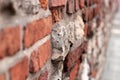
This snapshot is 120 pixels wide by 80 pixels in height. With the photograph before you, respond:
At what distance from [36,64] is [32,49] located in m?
0.05

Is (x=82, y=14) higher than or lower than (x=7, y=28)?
lower

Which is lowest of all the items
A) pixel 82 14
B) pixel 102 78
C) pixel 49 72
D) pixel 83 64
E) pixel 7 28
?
pixel 102 78

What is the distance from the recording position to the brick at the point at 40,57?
0.73 metres

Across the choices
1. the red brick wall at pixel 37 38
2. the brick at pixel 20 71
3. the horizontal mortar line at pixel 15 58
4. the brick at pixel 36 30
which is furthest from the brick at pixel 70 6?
the brick at pixel 20 71

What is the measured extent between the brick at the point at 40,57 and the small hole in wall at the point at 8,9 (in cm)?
17

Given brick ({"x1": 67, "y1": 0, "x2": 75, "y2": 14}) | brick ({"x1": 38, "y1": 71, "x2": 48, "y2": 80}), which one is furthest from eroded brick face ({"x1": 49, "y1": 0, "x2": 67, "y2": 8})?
brick ({"x1": 38, "y1": 71, "x2": 48, "y2": 80})

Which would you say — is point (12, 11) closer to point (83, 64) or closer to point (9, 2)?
point (9, 2)

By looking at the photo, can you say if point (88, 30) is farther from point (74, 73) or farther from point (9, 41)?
point (9, 41)

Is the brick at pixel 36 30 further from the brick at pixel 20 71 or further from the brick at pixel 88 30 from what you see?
the brick at pixel 88 30

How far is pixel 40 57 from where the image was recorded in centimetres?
79

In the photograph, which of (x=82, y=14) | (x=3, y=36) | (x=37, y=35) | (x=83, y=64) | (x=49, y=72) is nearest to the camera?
(x=3, y=36)

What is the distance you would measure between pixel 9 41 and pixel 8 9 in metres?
0.07

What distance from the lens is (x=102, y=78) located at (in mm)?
2752

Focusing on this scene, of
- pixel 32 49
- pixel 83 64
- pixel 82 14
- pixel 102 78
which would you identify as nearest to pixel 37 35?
pixel 32 49
